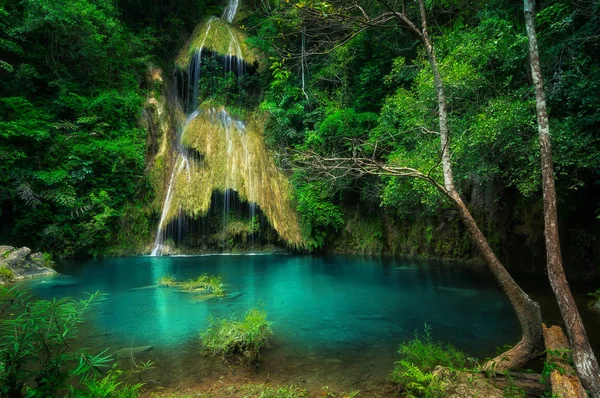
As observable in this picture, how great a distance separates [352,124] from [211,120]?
914 centimetres

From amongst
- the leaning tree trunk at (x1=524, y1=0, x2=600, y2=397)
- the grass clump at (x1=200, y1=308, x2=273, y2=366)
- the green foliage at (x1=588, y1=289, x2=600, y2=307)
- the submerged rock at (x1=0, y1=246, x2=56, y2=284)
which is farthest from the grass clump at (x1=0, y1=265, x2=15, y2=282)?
the green foliage at (x1=588, y1=289, x2=600, y2=307)

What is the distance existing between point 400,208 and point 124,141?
14.2m

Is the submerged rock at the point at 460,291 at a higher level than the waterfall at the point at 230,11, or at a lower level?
lower

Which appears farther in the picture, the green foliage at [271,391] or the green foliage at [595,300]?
the green foliage at [595,300]

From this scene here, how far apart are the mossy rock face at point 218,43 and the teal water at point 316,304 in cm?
1449

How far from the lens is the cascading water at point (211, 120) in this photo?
1747cm

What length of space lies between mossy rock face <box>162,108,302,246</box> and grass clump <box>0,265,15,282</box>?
7.41 meters

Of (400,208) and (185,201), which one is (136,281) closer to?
(185,201)

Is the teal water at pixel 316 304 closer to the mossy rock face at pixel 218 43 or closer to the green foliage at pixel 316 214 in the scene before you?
the green foliage at pixel 316 214

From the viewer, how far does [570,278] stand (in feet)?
30.6

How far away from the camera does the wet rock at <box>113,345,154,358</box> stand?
498 centimetres

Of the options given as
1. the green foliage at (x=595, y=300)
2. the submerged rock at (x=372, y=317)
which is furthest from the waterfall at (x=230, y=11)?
the green foliage at (x=595, y=300)

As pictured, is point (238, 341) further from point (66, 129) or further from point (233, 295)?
A: point (66, 129)

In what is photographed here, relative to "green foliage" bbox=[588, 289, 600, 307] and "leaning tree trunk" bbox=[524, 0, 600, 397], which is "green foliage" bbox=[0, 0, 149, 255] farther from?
"green foliage" bbox=[588, 289, 600, 307]
